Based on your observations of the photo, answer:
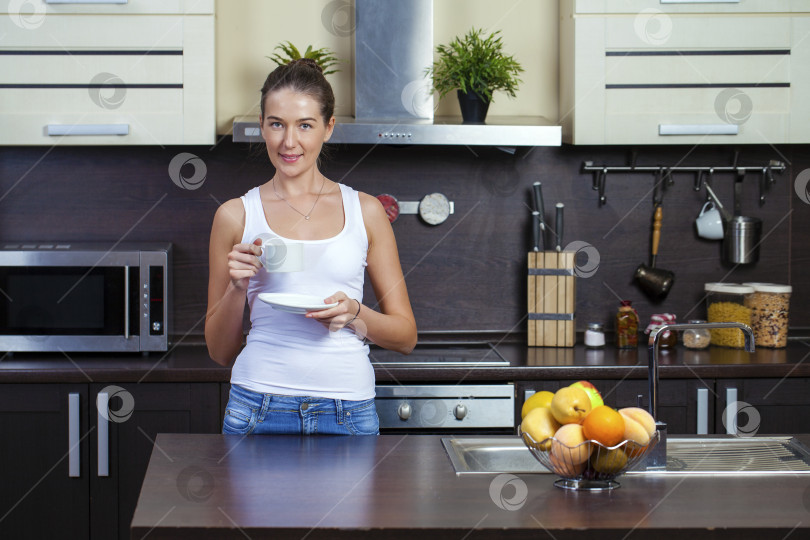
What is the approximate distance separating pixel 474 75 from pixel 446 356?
0.91 meters

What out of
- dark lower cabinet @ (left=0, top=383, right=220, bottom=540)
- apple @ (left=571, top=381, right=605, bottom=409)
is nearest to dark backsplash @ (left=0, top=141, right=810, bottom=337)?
dark lower cabinet @ (left=0, top=383, right=220, bottom=540)

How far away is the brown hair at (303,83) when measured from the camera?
181 centimetres

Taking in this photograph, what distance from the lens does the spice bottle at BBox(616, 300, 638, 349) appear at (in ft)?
9.68

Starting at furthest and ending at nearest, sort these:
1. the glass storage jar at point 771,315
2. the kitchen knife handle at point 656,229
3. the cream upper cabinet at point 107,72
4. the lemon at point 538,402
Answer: the kitchen knife handle at point 656,229 → the glass storage jar at point 771,315 → the cream upper cabinet at point 107,72 → the lemon at point 538,402

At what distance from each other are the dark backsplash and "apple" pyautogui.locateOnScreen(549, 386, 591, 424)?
5.86 ft

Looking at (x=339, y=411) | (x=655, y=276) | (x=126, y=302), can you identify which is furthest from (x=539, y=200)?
(x=339, y=411)

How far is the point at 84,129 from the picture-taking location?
272 centimetres

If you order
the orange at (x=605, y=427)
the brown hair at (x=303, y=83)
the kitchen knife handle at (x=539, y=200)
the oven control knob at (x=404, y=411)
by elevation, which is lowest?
the oven control knob at (x=404, y=411)

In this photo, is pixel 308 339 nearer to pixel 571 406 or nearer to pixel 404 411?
pixel 571 406

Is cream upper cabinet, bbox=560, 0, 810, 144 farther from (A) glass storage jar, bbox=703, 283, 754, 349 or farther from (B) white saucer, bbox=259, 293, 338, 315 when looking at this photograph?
(B) white saucer, bbox=259, 293, 338, 315

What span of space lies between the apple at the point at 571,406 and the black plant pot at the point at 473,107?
5.27ft

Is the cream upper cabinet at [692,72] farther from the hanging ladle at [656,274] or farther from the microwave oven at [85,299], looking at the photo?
the microwave oven at [85,299]

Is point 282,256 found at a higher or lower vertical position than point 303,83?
lower

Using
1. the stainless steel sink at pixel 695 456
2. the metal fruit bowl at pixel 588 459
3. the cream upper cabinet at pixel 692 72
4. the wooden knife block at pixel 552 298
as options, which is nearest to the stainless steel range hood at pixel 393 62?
the cream upper cabinet at pixel 692 72
